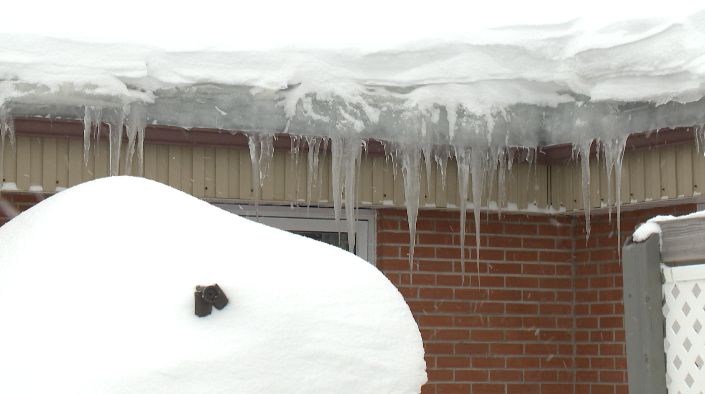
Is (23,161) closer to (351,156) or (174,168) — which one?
(174,168)

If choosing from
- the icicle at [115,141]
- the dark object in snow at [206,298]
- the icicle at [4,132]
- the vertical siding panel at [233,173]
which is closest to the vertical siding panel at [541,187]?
the vertical siding panel at [233,173]

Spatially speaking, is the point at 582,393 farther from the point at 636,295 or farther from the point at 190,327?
the point at 190,327

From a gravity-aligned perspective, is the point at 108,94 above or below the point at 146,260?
above

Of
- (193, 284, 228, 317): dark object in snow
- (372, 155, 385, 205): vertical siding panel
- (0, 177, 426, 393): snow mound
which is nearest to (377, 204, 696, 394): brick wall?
(372, 155, 385, 205): vertical siding panel

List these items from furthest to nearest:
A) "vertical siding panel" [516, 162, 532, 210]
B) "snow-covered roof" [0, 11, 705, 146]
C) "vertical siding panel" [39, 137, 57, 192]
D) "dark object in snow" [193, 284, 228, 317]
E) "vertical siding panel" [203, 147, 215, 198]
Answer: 1. "vertical siding panel" [516, 162, 532, 210]
2. "vertical siding panel" [203, 147, 215, 198]
3. "vertical siding panel" [39, 137, 57, 192]
4. "snow-covered roof" [0, 11, 705, 146]
5. "dark object in snow" [193, 284, 228, 317]

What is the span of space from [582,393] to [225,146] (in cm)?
317

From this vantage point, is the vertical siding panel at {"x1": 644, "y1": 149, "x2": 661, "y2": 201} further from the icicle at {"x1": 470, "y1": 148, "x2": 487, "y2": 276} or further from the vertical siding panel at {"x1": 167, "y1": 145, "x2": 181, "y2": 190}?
the vertical siding panel at {"x1": 167, "y1": 145, "x2": 181, "y2": 190}

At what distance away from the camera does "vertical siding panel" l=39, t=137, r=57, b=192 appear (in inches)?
235

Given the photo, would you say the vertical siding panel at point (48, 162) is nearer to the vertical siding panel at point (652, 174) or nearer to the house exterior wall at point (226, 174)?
the house exterior wall at point (226, 174)

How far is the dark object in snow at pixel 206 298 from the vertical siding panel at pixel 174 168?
2952 millimetres

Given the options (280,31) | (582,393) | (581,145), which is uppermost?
(280,31)

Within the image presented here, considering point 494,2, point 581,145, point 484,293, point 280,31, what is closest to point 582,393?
point 484,293

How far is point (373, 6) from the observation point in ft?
19.6

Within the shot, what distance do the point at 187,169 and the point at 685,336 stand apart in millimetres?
3531
